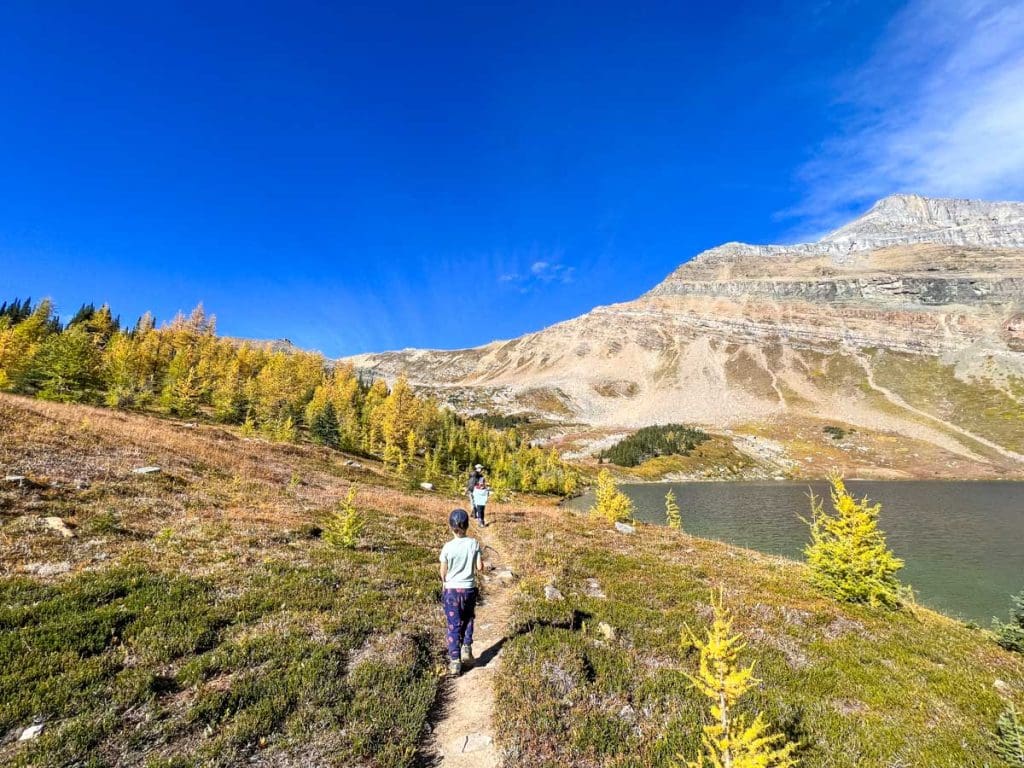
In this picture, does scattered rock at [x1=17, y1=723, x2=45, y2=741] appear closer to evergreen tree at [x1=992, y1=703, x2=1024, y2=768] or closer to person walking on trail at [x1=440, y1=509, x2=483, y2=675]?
person walking on trail at [x1=440, y1=509, x2=483, y2=675]

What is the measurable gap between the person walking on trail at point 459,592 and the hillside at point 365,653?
758mm

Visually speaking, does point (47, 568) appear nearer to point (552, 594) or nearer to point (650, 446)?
point (552, 594)

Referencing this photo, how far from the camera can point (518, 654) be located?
11055 mm

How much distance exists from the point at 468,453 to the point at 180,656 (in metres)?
83.2

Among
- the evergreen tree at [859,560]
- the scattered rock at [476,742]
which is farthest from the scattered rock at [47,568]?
the evergreen tree at [859,560]

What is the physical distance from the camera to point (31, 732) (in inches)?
260

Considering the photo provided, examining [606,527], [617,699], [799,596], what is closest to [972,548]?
[606,527]

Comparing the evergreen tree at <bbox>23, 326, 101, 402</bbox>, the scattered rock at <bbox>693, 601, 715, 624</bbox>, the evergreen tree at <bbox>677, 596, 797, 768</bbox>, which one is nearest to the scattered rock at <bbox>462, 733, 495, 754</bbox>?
the evergreen tree at <bbox>677, 596, 797, 768</bbox>

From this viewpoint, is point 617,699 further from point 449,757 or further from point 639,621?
point 639,621

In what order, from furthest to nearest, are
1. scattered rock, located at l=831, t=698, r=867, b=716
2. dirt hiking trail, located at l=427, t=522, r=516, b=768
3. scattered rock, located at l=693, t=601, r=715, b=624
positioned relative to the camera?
scattered rock, located at l=693, t=601, r=715, b=624 < scattered rock, located at l=831, t=698, r=867, b=716 < dirt hiking trail, located at l=427, t=522, r=516, b=768

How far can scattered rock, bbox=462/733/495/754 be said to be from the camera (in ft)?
25.8

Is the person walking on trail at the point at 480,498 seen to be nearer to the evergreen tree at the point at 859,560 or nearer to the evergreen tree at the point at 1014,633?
the evergreen tree at the point at 859,560

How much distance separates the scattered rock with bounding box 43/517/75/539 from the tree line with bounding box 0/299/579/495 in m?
39.2

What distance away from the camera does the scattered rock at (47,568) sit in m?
11.7
